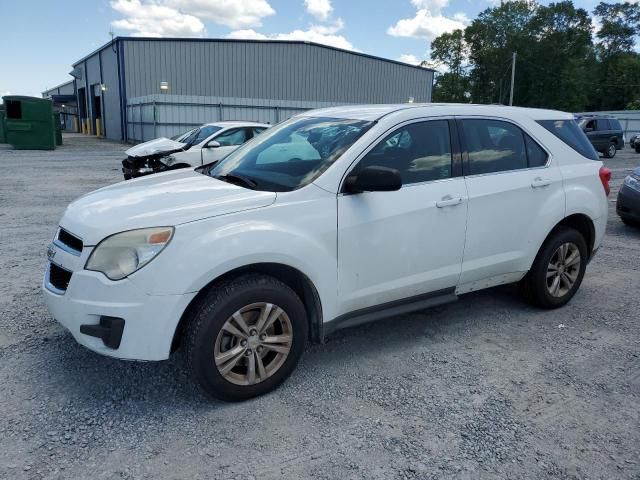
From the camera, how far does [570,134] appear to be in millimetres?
4602

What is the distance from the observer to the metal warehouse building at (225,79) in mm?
26609

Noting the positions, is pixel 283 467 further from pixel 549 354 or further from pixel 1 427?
pixel 549 354

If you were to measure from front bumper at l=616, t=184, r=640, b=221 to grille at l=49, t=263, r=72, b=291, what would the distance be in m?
7.83

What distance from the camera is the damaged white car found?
35.6 feet

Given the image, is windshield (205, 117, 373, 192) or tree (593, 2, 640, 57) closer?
windshield (205, 117, 373, 192)

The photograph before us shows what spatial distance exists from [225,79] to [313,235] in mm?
29935

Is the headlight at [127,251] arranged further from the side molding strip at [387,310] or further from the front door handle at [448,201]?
the front door handle at [448,201]

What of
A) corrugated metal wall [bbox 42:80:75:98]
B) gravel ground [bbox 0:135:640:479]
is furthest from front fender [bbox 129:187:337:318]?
corrugated metal wall [bbox 42:80:75:98]

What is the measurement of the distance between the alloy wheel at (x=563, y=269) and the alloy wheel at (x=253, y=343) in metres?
2.56

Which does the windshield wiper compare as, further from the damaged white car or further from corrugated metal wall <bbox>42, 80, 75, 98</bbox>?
corrugated metal wall <bbox>42, 80, 75, 98</bbox>

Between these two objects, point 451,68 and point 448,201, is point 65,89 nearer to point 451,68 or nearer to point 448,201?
point 451,68

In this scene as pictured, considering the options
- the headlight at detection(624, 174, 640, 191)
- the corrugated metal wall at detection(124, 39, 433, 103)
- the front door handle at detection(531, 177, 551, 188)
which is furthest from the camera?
the corrugated metal wall at detection(124, 39, 433, 103)

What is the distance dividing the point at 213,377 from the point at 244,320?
354mm

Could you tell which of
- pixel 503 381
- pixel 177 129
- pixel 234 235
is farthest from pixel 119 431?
pixel 177 129
